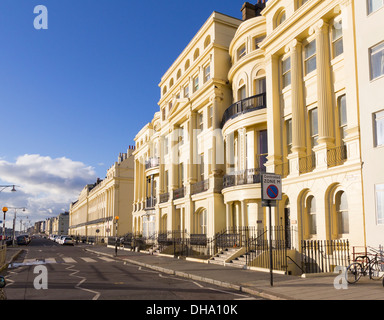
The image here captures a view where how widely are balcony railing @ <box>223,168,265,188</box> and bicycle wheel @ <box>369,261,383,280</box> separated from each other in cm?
911

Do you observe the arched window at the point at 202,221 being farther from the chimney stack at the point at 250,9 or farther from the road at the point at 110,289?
the chimney stack at the point at 250,9

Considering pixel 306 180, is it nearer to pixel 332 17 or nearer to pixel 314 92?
pixel 314 92

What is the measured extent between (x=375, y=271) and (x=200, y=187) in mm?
16733

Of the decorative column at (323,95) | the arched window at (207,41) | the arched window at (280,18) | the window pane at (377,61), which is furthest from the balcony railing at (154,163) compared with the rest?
the window pane at (377,61)

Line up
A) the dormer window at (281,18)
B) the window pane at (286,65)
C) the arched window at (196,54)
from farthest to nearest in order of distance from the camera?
the arched window at (196,54), the dormer window at (281,18), the window pane at (286,65)

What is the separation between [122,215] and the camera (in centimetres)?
6312

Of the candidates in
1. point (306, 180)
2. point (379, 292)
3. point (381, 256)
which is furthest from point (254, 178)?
point (379, 292)

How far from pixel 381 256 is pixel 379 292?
11.8 ft

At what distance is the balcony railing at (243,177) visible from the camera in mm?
22198

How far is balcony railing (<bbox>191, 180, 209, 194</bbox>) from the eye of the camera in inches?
1095

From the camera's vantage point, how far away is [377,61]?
568 inches

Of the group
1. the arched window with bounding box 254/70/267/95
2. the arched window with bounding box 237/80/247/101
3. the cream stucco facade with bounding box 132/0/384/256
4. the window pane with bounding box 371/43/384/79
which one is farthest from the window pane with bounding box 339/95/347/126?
the arched window with bounding box 237/80/247/101

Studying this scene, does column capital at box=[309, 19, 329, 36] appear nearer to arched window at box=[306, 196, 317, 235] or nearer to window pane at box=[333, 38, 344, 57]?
window pane at box=[333, 38, 344, 57]

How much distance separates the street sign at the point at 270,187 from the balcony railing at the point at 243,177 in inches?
381
